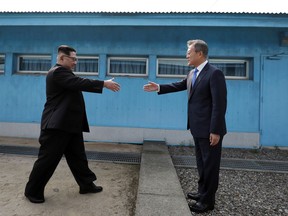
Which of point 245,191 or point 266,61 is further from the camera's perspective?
point 266,61

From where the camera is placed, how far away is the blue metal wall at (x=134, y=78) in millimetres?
6129

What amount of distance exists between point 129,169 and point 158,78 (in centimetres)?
276

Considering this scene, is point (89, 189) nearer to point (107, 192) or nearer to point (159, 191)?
point (107, 192)

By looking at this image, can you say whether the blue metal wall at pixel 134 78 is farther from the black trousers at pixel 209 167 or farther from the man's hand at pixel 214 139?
the man's hand at pixel 214 139

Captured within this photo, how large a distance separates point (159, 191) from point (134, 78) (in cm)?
368

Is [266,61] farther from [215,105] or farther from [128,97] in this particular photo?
[215,105]

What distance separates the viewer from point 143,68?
647 cm

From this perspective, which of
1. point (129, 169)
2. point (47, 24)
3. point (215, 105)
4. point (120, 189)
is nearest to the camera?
point (215, 105)

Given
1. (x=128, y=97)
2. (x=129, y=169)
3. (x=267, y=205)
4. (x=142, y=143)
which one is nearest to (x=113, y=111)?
(x=128, y=97)

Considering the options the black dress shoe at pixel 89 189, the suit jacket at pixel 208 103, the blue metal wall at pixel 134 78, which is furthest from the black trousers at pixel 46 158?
the blue metal wall at pixel 134 78

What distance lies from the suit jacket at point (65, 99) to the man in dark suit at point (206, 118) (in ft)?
3.44

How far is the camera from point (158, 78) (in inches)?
247

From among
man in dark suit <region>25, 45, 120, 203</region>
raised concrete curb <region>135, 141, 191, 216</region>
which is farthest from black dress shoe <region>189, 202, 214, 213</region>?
man in dark suit <region>25, 45, 120, 203</region>

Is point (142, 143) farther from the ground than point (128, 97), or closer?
closer
